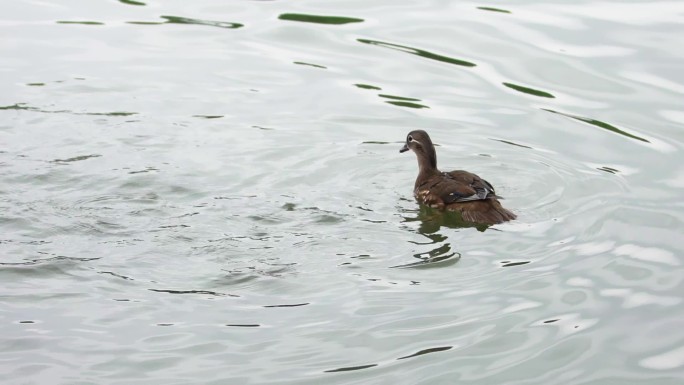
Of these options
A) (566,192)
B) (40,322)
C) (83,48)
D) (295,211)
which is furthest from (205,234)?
(83,48)

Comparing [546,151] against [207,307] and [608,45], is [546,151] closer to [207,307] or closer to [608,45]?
[608,45]

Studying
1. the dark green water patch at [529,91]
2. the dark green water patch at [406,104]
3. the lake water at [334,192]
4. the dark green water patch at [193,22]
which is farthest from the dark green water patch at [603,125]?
the dark green water patch at [193,22]

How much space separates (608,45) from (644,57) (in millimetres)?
553

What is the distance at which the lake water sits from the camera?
7.95 meters

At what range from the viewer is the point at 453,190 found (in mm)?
10930

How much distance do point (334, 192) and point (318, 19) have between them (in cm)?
609

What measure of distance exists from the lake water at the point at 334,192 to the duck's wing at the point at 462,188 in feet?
0.82

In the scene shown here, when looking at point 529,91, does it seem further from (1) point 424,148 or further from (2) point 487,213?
(2) point 487,213

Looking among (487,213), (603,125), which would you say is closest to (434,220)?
(487,213)

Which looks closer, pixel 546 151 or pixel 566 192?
pixel 566 192

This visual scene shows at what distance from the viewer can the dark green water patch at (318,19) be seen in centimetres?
1653

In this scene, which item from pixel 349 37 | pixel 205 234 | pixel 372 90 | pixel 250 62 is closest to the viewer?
pixel 205 234

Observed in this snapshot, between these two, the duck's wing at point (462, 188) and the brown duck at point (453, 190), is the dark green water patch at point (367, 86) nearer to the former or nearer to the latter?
the brown duck at point (453, 190)

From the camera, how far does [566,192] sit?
10.9 metres
